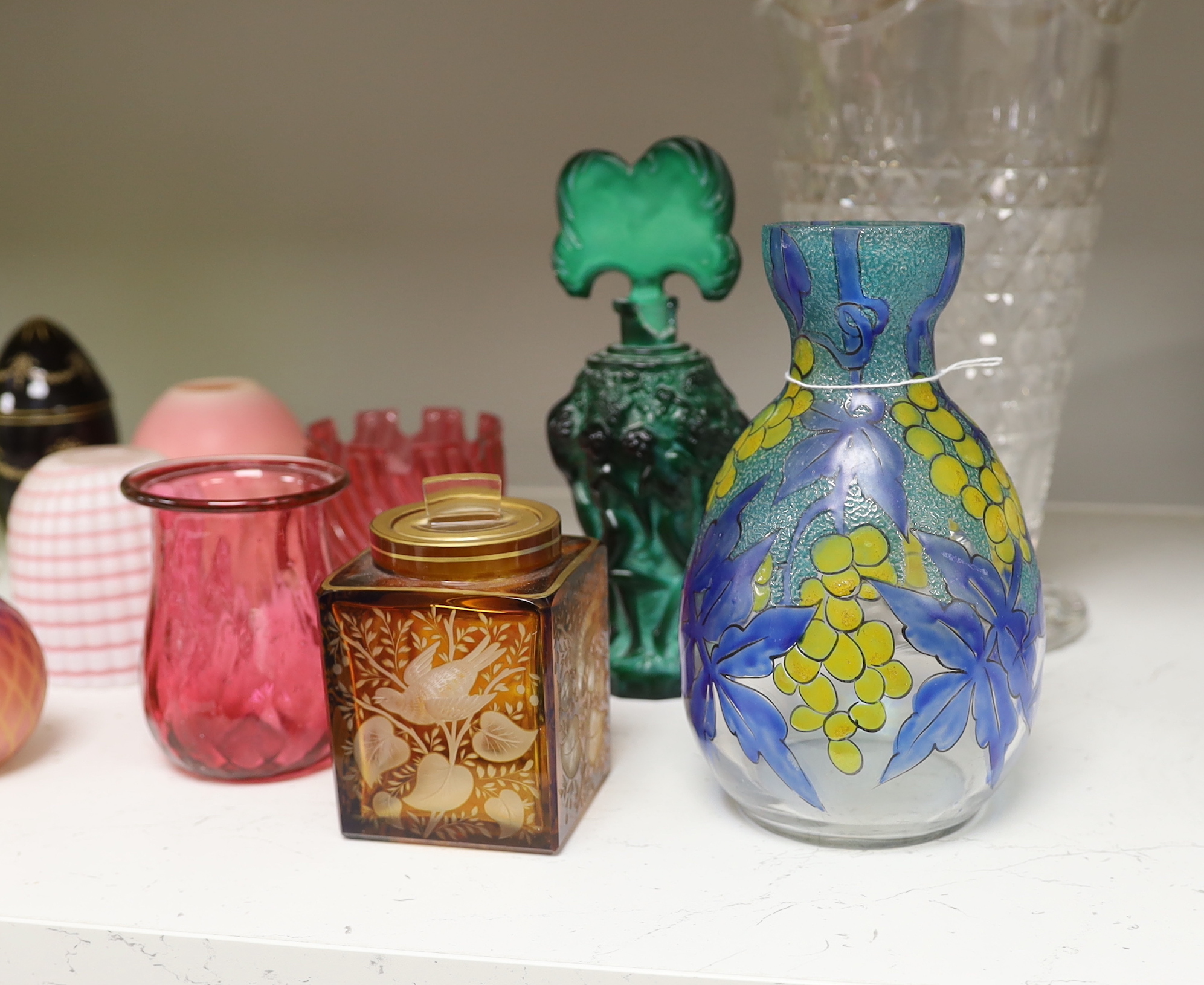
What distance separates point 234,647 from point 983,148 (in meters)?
0.43

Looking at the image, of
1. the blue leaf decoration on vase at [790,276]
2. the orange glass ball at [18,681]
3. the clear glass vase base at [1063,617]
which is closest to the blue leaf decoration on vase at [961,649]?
the blue leaf decoration on vase at [790,276]

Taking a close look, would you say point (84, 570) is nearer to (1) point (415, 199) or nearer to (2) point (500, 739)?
(2) point (500, 739)

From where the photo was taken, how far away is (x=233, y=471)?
2.13ft

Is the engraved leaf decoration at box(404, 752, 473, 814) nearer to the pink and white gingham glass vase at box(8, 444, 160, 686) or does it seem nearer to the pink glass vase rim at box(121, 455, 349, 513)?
the pink glass vase rim at box(121, 455, 349, 513)

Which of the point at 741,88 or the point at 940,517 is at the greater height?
the point at 741,88

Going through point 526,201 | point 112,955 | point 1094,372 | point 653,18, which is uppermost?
point 653,18

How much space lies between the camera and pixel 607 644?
→ 1.98ft

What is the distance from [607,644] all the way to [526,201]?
46cm

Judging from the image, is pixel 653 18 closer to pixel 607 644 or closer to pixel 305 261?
pixel 305 261

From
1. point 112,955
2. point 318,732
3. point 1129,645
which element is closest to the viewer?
point 112,955

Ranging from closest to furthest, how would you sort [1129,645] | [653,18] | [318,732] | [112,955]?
[112,955], [318,732], [1129,645], [653,18]

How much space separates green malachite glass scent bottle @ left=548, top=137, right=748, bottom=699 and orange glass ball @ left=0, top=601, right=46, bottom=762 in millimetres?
266

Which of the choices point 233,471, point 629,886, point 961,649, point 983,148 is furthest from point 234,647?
point 983,148

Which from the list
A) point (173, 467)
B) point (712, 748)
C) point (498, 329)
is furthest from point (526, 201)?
point (712, 748)
